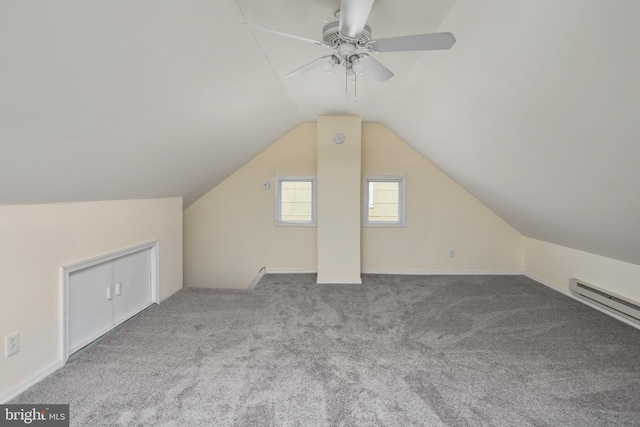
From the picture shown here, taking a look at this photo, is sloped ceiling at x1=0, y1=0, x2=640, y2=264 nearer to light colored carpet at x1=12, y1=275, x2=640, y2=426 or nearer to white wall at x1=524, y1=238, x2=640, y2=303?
white wall at x1=524, y1=238, x2=640, y2=303

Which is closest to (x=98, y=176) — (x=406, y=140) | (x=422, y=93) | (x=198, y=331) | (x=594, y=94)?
(x=198, y=331)

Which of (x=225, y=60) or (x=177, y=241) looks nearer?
(x=225, y=60)

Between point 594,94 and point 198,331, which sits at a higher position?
point 594,94

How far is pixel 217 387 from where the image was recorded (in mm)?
2164

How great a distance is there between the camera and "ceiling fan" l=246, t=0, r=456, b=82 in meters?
1.44

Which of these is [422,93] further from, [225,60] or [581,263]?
[581,263]

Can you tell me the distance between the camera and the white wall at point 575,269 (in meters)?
3.30

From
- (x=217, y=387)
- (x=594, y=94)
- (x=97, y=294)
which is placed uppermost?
(x=594, y=94)

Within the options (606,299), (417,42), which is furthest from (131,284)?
(606,299)

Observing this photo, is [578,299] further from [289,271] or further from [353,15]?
[353,15]

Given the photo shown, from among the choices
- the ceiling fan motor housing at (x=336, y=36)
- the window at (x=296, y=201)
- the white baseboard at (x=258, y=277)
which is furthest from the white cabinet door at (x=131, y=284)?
the ceiling fan motor housing at (x=336, y=36)

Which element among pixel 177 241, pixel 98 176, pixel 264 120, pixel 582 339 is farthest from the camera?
pixel 177 241

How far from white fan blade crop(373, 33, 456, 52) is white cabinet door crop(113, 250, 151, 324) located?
3126 mm

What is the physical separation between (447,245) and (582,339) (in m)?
2.41
